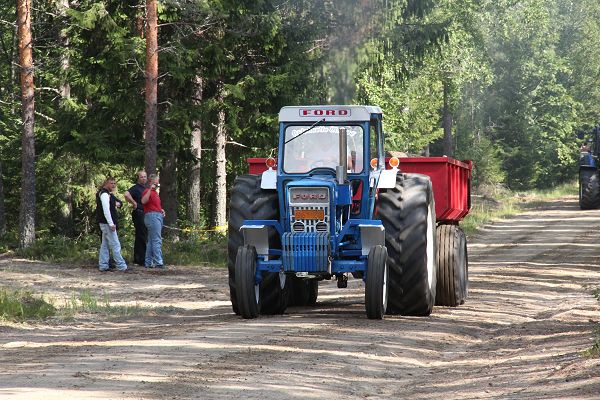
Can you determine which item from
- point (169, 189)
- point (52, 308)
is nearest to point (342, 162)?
point (52, 308)

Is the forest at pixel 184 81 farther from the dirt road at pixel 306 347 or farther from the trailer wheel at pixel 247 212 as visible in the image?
the trailer wheel at pixel 247 212

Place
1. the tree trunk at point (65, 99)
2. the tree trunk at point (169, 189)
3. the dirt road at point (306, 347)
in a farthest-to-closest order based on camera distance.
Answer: the tree trunk at point (65, 99) < the tree trunk at point (169, 189) < the dirt road at point (306, 347)

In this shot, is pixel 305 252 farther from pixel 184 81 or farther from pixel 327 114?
pixel 184 81

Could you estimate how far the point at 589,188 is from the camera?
1619 inches

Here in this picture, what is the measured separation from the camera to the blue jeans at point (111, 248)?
22.2m

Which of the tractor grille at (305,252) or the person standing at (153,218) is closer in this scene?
the tractor grille at (305,252)

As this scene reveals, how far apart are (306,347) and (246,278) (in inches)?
105

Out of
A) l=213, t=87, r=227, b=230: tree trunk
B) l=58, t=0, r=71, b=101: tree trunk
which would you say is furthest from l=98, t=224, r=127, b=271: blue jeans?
l=58, t=0, r=71, b=101: tree trunk

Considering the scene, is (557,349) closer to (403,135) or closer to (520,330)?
(520,330)

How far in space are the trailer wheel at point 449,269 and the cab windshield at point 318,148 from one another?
224 centimetres

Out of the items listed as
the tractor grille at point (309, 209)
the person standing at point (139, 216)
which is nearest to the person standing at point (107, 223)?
the person standing at point (139, 216)

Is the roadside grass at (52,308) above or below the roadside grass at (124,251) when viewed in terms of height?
below

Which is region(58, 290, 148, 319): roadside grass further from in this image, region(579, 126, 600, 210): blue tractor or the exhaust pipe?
region(579, 126, 600, 210): blue tractor

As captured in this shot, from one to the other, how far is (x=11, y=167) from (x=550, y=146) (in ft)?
112
